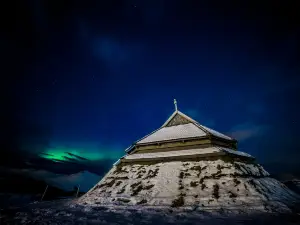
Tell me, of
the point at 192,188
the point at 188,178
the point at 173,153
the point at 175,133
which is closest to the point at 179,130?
the point at 175,133

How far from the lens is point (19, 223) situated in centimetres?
1069

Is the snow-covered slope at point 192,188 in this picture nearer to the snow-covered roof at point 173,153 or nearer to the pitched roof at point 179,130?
the snow-covered roof at point 173,153

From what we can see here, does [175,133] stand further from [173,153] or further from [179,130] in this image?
[173,153]

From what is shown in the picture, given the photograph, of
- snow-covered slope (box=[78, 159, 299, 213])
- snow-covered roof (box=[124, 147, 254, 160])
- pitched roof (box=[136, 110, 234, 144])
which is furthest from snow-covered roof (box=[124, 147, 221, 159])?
pitched roof (box=[136, 110, 234, 144])

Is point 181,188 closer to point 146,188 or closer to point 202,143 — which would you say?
point 146,188

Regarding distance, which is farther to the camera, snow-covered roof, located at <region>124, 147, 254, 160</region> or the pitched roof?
the pitched roof

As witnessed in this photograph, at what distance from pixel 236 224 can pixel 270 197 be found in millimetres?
7047

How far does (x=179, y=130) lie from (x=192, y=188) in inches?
395

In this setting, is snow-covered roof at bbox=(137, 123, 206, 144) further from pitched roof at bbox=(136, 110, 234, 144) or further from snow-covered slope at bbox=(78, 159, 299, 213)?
snow-covered slope at bbox=(78, 159, 299, 213)

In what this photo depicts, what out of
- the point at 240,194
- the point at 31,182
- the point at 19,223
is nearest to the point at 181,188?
the point at 240,194

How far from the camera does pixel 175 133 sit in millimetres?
25000

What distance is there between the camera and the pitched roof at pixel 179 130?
23.4 metres

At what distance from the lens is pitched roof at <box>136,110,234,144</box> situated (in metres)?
23.4

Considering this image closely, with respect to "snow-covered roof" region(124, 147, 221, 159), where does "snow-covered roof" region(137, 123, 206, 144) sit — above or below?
above
